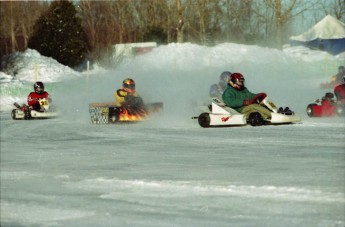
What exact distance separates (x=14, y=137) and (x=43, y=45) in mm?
29611

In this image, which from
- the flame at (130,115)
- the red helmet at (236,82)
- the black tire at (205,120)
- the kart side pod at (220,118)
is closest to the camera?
the kart side pod at (220,118)

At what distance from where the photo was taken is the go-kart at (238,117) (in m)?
15.1

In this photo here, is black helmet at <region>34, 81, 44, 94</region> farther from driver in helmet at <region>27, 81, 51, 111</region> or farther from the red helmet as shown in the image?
the red helmet

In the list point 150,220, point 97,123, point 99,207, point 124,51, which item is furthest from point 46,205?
point 124,51

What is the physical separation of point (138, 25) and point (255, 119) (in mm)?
49310

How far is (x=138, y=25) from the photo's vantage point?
208ft

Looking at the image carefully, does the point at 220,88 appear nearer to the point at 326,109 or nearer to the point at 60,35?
the point at 326,109

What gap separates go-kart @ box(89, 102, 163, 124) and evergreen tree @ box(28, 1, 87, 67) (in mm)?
25532

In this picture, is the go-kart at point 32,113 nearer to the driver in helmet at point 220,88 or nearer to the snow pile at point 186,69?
the driver in helmet at point 220,88

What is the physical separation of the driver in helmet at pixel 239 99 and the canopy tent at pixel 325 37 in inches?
1864

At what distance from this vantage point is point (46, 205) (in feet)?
22.1

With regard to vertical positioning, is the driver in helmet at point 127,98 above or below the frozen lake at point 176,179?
above

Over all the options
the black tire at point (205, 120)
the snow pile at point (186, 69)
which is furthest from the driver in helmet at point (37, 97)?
the snow pile at point (186, 69)

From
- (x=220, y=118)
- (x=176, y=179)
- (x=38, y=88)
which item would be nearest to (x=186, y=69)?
(x=38, y=88)
